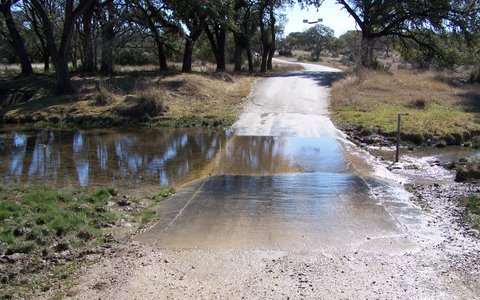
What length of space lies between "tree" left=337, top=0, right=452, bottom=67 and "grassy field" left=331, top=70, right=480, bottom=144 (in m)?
5.42

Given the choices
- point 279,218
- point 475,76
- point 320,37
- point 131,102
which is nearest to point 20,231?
point 279,218

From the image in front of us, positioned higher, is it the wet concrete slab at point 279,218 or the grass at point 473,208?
the grass at point 473,208

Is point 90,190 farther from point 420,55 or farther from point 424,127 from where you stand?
point 420,55

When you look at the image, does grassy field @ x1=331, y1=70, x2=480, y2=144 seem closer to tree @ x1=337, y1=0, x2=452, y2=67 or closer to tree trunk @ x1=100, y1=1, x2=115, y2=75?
tree @ x1=337, y1=0, x2=452, y2=67

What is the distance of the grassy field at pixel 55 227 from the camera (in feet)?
18.5

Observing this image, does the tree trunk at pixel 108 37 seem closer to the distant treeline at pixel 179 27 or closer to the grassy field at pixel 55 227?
the distant treeline at pixel 179 27

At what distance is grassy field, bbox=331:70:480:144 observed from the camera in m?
15.9

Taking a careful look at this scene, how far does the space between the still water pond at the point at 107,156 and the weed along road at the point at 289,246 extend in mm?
1279

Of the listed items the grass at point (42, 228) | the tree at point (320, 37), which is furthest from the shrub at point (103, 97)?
the tree at point (320, 37)

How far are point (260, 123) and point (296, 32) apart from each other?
9792 cm

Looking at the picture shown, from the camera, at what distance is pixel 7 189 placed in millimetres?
9125

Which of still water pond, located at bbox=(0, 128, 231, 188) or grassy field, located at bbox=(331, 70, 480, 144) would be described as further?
grassy field, located at bbox=(331, 70, 480, 144)

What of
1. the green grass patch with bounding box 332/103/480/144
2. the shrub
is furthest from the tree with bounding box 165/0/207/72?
the green grass patch with bounding box 332/103/480/144

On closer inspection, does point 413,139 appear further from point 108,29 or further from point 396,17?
point 396,17
